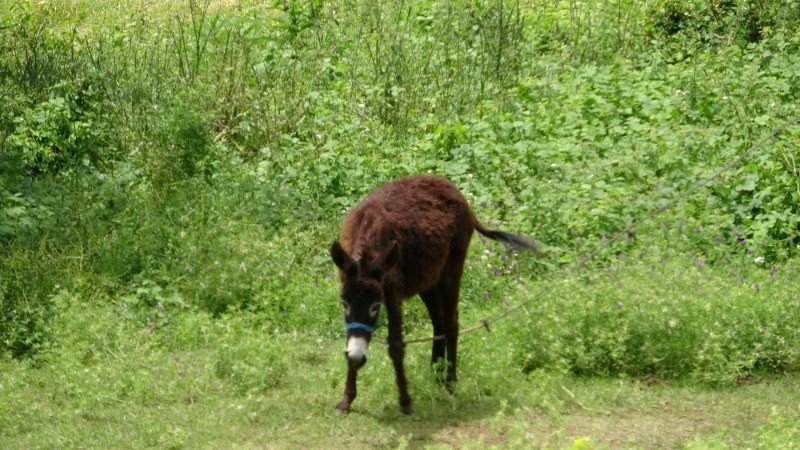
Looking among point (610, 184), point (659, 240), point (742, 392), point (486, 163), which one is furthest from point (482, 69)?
point (742, 392)

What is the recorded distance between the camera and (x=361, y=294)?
6.60 meters

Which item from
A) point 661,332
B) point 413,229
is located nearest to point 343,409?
point 413,229

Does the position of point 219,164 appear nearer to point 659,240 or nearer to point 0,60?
point 0,60

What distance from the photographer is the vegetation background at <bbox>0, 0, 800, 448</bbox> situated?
23.5ft

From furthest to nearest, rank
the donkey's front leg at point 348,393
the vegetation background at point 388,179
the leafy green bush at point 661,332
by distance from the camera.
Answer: the leafy green bush at point 661,332 → the vegetation background at point 388,179 → the donkey's front leg at point 348,393

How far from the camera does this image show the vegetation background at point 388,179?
7.18 m

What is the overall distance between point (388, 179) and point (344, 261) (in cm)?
379

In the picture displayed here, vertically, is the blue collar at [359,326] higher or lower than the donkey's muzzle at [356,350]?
higher

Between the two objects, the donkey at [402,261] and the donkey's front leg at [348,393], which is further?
the donkey's front leg at [348,393]

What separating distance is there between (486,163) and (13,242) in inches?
161

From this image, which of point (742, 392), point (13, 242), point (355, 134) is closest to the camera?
point (742, 392)

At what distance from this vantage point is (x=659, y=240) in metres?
8.74

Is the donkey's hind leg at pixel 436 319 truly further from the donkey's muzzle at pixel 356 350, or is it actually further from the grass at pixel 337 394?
the donkey's muzzle at pixel 356 350

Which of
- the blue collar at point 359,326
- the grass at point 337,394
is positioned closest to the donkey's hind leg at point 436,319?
the grass at point 337,394
